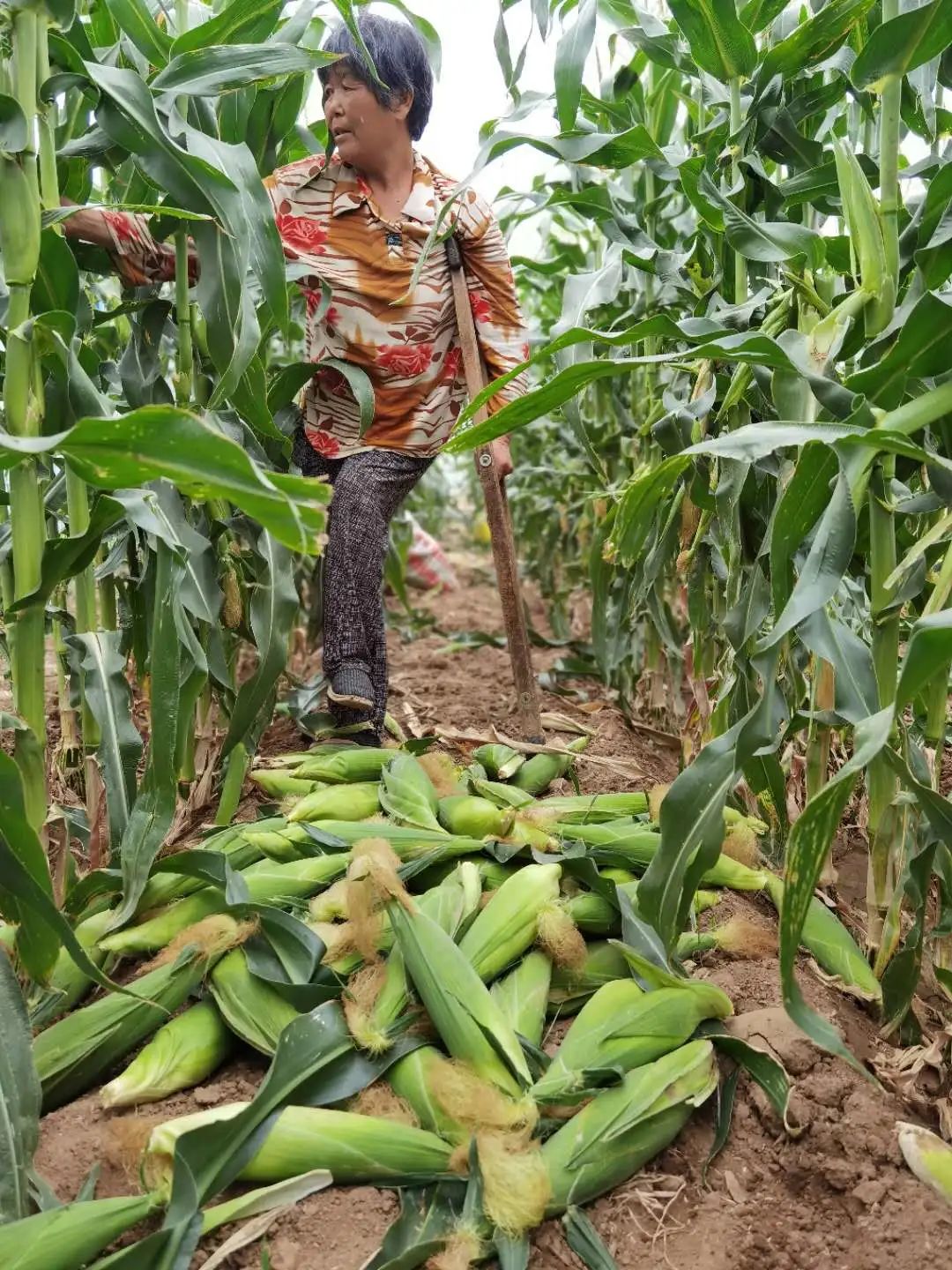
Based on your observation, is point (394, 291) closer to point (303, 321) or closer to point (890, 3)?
point (303, 321)

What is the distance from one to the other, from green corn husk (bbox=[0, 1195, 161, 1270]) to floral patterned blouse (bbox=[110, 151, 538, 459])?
1.60 meters

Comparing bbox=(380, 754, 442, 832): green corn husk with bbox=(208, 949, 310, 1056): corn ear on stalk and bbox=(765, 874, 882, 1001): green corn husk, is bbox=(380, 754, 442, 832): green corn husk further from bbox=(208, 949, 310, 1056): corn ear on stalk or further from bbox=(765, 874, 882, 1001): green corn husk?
bbox=(765, 874, 882, 1001): green corn husk

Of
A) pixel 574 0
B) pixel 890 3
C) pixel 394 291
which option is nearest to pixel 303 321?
pixel 394 291

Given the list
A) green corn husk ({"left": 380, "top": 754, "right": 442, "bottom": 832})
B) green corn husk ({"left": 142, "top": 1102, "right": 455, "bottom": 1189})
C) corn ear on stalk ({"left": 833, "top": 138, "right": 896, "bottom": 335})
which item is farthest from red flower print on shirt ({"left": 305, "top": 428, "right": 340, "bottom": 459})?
green corn husk ({"left": 142, "top": 1102, "right": 455, "bottom": 1189})

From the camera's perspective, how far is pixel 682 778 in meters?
1.12

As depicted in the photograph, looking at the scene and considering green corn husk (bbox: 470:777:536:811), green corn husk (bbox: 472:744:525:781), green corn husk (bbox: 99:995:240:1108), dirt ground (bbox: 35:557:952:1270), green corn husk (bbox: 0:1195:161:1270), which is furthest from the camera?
green corn husk (bbox: 472:744:525:781)

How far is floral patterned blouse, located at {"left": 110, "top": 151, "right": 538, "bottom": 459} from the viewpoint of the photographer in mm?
2260

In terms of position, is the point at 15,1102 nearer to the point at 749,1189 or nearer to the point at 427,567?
the point at 749,1189

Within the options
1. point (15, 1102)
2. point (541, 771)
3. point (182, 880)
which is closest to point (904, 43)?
point (541, 771)

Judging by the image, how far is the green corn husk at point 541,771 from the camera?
2111mm

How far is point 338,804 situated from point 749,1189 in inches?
36.0

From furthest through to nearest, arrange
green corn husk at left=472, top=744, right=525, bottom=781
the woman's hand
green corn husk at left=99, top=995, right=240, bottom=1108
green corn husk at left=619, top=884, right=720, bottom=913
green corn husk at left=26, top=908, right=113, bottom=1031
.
Result: the woman's hand
green corn husk at left=472, top=744, right=525, bottom=781
green corn husk at left=619, top=884, right=720, bottom=913
green corn husk at left=26, top=908, right=113, bottom=1031
green corn husk at left=99, top=995, right=240, bottom=1108

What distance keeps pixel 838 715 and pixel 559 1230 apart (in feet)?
2.21

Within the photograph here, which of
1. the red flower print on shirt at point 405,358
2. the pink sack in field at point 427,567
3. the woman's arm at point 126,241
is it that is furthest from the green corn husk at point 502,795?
the pink sack in field at point 427,567
